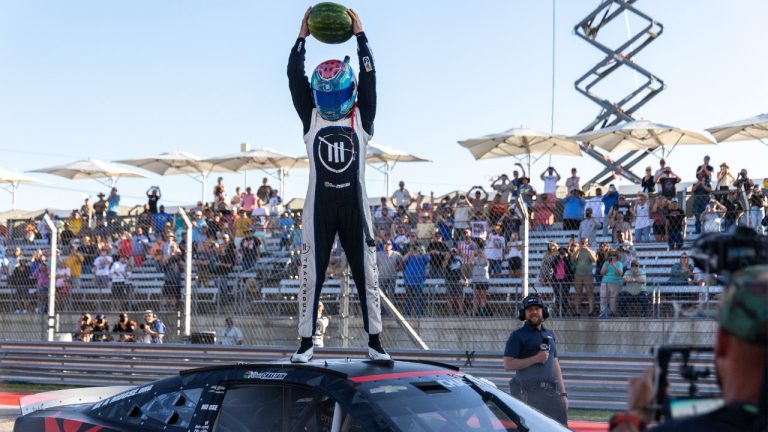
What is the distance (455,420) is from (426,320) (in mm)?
6972

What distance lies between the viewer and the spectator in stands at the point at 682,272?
37.1ft

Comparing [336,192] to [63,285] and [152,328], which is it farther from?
[63,285]

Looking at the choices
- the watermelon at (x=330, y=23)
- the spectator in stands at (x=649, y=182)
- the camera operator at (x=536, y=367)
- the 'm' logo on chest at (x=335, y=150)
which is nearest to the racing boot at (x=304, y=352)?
the 'm' logo on chest at (x=335, y=150)

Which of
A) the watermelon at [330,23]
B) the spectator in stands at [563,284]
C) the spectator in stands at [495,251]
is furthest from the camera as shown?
the spectator in stands at [495,251]

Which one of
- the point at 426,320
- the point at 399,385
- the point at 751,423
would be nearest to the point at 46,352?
the point at 426,320

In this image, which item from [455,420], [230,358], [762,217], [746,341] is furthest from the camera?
[230,358]

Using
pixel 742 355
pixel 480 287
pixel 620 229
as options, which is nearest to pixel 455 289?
pixel 480 287

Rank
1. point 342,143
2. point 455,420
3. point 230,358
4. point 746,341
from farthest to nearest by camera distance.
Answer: point 230,358 → point 342,143 → point 455,420 → point 746,341

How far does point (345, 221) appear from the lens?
23.8 ft

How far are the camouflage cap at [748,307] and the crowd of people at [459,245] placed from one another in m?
8.89

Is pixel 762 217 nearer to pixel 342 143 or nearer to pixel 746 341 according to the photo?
pixel 342 143

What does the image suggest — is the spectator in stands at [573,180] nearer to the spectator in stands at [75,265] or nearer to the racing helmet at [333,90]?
the spectator in stands at [75,265]

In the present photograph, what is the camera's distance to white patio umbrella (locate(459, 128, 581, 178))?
22.1 meters

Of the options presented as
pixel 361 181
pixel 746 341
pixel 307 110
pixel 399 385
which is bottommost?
pixel 399 385
